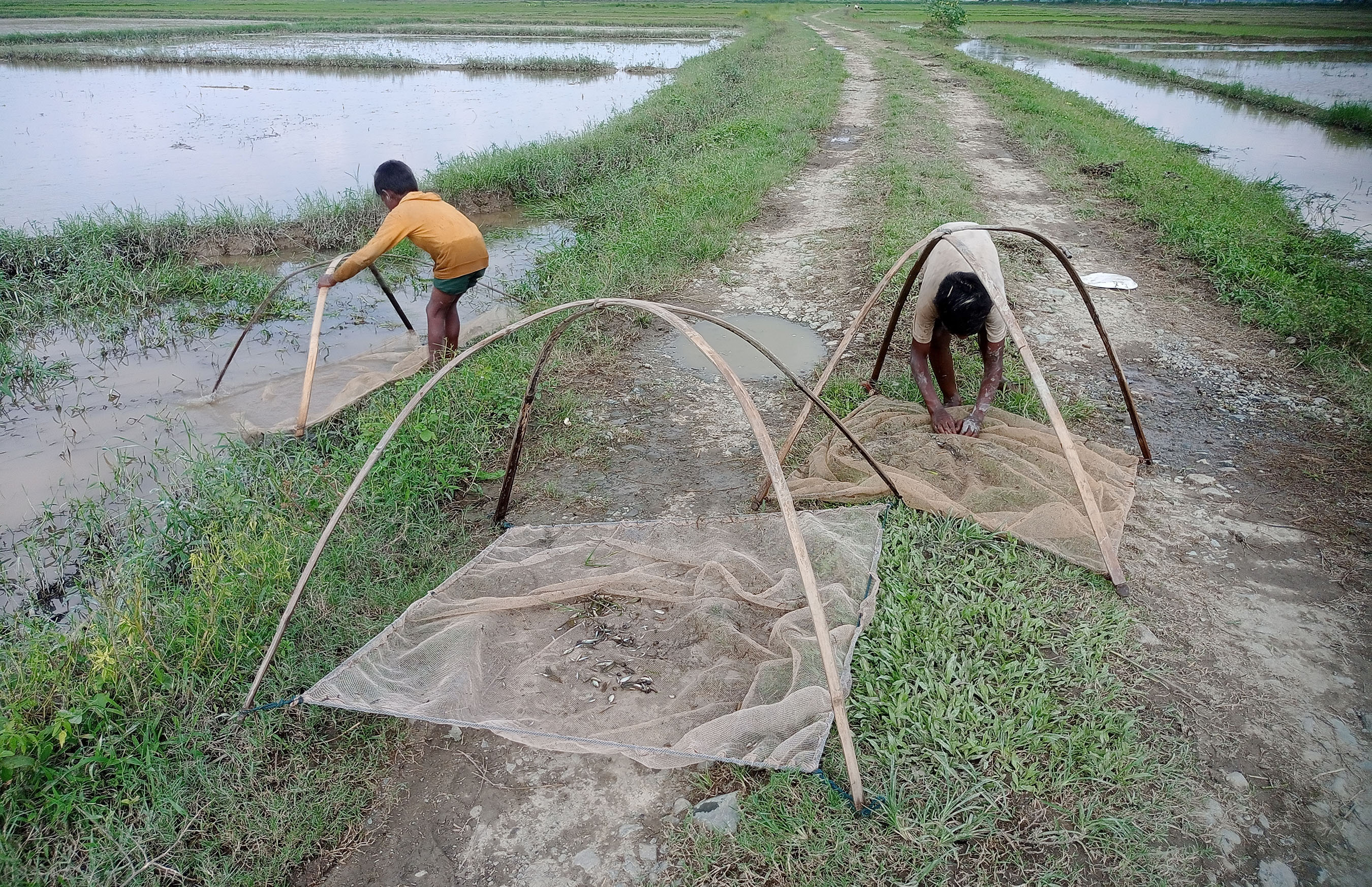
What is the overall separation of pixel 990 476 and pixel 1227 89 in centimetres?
1687

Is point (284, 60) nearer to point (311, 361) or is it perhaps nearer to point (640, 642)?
point (311, 361)

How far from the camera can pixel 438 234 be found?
458 centimetres

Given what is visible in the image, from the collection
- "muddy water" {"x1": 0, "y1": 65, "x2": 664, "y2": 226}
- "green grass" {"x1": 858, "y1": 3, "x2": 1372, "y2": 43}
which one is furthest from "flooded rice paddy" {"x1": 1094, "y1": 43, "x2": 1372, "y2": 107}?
"muddy water" {"x1": 0, "y1": 65, "x2": 664, "y2": 226}

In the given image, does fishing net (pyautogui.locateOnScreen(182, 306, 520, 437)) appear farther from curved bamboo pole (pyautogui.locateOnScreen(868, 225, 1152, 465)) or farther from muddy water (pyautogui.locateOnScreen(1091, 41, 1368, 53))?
muddy water (pyautogui.locateOnScreen(1091, 41, 1368, 53))

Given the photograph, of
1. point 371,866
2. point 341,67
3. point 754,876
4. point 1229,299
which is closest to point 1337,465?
point 1229,299

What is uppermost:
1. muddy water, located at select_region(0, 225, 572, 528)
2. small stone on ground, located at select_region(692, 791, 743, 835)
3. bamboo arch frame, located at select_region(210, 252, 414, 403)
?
bamboo arch frame, located at select_region(210, 252, 414, 403)

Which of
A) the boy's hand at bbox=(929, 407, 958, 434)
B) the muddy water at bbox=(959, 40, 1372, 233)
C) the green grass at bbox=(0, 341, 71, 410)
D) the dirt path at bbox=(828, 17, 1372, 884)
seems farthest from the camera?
the muddy water at bbox=(959, 40, 1372, 233)

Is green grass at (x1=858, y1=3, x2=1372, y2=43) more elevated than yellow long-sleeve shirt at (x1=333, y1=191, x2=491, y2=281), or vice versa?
green grass at (x1=858, y1=3, x2=1372, y2=43)

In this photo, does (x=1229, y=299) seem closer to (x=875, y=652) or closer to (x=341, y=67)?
(x=875, y=652)

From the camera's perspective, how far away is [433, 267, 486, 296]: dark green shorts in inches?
188

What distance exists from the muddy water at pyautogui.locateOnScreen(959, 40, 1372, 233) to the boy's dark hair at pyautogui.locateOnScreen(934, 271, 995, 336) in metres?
6.07

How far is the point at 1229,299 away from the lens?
5172mm

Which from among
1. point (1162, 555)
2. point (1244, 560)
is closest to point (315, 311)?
point (1162, 555)

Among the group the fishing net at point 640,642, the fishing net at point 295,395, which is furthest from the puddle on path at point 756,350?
the fishing net at point 640,642
